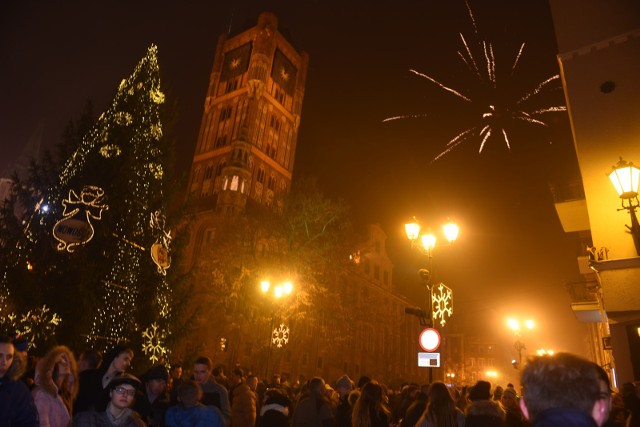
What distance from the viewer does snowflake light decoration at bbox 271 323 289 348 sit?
67.2ft

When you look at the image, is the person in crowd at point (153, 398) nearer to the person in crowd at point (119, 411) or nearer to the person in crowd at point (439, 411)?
the person in crowd at point (119, 411)

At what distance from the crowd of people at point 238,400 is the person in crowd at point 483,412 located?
0.4 inches

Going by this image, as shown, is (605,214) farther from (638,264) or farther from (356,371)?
(356,371)

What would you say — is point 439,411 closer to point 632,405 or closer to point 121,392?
point 121,392

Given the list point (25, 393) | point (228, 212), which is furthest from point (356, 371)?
Answer: point (25, 393)

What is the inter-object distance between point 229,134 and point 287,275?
134 ft

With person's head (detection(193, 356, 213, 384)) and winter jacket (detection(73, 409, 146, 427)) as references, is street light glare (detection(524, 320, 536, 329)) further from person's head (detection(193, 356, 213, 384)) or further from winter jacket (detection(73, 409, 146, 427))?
winter jacket (detection(73, 409, 146, 427))

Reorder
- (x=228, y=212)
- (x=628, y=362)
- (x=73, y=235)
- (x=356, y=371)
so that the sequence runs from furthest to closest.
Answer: (x=356, y=371), (x=228, y=212), (x=73, y=235), (x=628, y=362)

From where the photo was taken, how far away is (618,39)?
9.94 metres

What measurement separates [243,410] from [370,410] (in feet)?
8.66

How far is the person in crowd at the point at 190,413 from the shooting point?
418cm

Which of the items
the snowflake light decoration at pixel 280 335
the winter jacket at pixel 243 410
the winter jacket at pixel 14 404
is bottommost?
the winter jacket at pixel 243 410

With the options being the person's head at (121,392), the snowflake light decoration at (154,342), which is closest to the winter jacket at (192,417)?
the person's head at (121,392)

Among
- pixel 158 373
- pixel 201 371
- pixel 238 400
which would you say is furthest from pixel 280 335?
pixel 158 373
